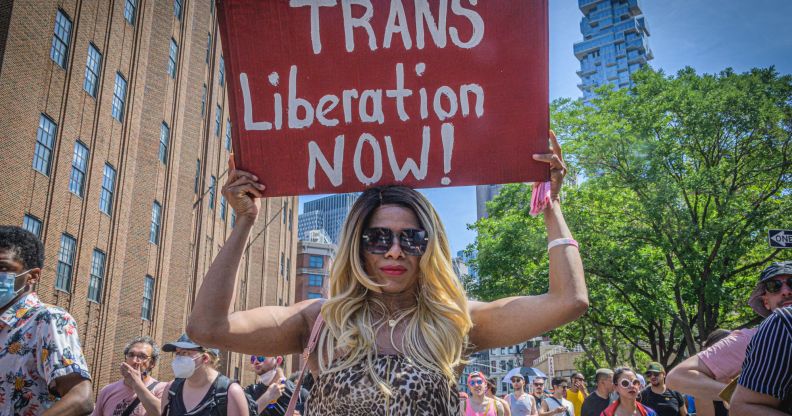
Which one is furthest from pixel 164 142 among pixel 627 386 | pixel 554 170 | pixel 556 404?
pixel 554 170

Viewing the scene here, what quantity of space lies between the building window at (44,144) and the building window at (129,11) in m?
7.27

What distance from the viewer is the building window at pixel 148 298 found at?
26062 millimetres

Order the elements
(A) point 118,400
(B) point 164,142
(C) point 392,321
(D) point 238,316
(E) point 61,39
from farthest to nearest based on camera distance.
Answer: (B) point 164,142
(E) point 61,39
(A) point 118,400
(C) point 392,321
(D) point 238,316

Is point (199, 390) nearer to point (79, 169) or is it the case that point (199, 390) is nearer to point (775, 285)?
point (775, 285)

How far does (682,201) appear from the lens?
69.4 feet

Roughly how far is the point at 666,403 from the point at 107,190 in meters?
20.9

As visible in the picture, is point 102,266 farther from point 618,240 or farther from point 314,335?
point 314,335

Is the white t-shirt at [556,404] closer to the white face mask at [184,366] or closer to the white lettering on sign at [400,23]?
the white face mask at [184,366]

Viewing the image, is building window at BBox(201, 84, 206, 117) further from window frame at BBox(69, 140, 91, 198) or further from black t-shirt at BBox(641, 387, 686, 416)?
black t-shirt at BBox(641, 387, 686, 416)

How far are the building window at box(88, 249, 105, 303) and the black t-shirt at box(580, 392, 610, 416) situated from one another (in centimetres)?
1781

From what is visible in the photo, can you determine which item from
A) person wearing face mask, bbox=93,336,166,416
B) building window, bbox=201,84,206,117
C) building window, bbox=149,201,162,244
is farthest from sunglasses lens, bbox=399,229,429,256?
building window, bbox=201,84,206,117

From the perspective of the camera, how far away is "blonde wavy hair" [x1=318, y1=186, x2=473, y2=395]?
7.69ft

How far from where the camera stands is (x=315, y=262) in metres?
81.6

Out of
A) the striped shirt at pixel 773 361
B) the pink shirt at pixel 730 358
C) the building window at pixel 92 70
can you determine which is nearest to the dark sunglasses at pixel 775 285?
the pink shirt at pixel 730 358
